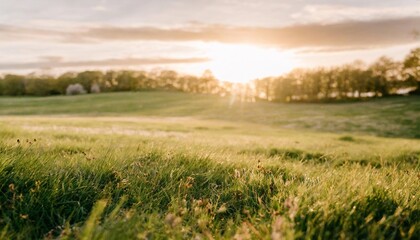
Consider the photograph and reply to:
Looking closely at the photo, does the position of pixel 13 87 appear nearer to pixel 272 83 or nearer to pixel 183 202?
pixel 272 83

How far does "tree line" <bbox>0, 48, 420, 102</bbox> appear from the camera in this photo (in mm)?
107625

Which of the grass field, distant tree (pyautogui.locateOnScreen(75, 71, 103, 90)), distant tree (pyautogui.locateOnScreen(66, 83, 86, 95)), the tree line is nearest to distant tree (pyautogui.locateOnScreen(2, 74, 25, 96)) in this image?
the tree line

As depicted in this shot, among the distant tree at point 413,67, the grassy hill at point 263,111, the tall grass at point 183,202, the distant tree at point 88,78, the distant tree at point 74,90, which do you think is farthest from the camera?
the distant tree at point 88,78

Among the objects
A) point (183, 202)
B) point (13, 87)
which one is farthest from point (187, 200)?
point (13, 87)

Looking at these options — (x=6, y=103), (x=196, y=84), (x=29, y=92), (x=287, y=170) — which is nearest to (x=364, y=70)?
(x=196, y=84)

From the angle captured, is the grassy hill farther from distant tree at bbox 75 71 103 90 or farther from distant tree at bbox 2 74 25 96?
distant tree at bbox 2 74 25 96

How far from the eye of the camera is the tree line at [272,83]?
107625 mm

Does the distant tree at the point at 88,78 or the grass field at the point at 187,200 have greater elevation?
the distant tree at the point at 88,78

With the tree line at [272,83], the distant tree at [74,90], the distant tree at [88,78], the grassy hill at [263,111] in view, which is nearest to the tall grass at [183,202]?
the grassy hill at [263,111]

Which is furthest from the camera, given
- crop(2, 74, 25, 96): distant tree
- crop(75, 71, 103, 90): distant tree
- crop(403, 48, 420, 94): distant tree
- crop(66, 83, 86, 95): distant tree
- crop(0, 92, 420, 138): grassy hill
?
crop(75, 71, 103, 90): distant tree

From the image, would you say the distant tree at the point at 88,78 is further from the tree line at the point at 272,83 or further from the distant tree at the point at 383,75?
the distant tree at the point at 383,75

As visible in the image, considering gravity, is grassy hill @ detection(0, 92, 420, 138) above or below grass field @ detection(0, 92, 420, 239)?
below

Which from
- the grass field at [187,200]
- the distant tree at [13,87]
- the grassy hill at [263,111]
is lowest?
the grassy hill at [263,111]

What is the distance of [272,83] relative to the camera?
424ft
